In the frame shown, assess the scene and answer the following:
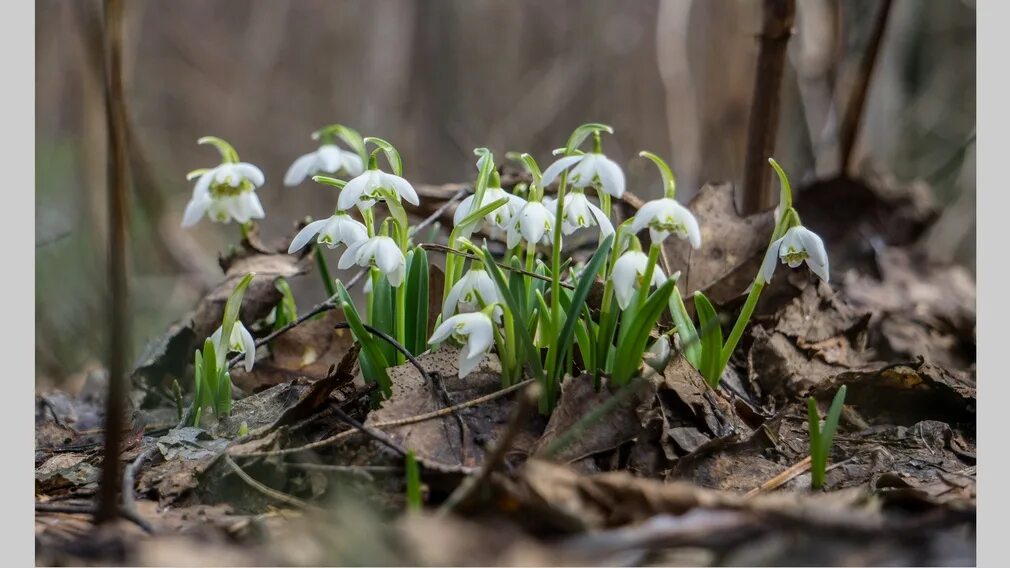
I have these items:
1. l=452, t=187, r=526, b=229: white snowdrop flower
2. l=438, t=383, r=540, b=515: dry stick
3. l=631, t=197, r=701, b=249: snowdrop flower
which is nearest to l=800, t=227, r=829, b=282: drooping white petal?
l=631, t=197, r=701, b=249: snowdrop flower

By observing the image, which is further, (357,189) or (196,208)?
(196,208)

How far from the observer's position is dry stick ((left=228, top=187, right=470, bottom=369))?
79.4 inches

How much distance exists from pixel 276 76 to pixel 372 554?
27.8 ft

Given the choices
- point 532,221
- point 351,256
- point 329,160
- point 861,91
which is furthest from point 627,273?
point 861,91

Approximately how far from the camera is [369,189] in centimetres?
171

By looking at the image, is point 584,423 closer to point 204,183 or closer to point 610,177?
point 610,177

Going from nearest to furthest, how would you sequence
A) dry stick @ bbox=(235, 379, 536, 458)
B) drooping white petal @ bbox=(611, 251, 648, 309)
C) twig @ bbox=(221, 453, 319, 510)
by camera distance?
1. twig @ bbox=(221, 453, 319, 510)
2. dry stick @ bbox=(235, 379, 536, 458)
3. drooping white petal @ bbox=(611, 251, 648, 309)

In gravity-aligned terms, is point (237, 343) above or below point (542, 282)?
below

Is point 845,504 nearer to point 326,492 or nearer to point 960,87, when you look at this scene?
point 326,492

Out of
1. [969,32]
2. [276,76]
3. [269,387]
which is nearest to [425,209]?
[269,387]

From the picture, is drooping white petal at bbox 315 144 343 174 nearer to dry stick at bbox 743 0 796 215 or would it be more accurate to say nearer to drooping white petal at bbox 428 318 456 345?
drooping white petal at bbox 428 318 456 345

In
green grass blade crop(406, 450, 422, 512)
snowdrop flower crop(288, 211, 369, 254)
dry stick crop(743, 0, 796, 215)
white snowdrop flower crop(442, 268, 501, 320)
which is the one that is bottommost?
green grass blade crop(406, 450, 422, 512)

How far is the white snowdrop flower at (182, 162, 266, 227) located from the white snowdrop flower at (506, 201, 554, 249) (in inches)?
29.5

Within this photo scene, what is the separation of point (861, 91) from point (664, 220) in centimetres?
205
